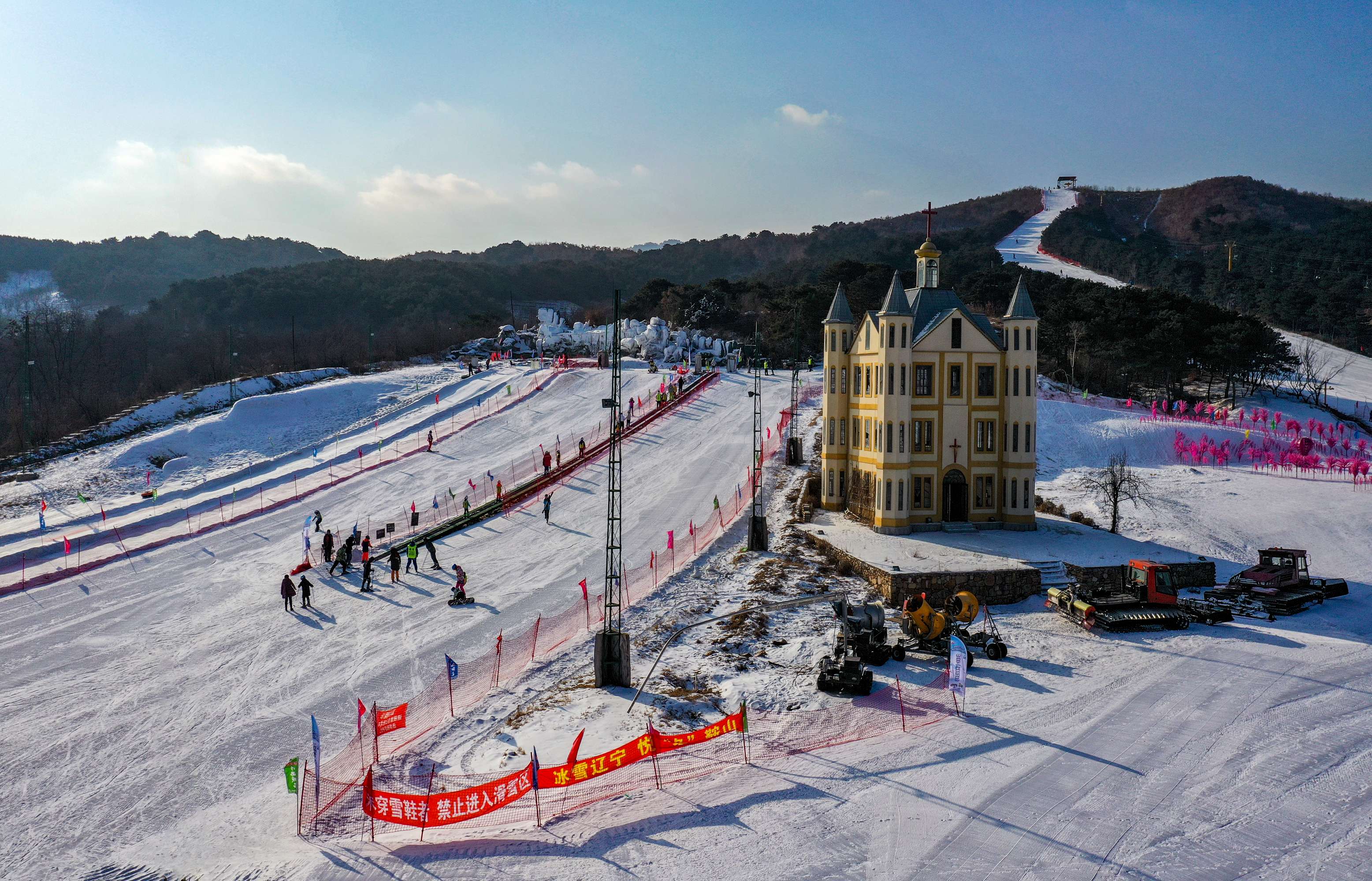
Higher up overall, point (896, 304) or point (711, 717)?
point (896, 304)

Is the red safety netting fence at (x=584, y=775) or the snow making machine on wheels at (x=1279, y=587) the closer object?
the red safety netting fence at (x=584, y=775)

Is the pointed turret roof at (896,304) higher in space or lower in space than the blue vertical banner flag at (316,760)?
higher

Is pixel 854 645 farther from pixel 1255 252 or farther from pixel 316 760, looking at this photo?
pixel 1255 252

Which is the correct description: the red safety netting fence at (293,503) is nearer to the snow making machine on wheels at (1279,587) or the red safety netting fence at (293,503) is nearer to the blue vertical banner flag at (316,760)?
the blue vertical banner flag at (316,760)

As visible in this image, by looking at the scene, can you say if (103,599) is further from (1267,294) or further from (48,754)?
(1267,294)

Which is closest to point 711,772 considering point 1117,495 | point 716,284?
point 1117,495

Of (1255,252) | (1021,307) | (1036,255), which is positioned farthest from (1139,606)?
(1036,255)

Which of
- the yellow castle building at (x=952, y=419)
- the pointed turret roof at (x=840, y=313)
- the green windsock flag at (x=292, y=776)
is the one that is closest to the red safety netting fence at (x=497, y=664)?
the green windsock flag at (x=292, y=776)

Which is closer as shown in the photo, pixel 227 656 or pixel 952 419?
pixel 227 656
